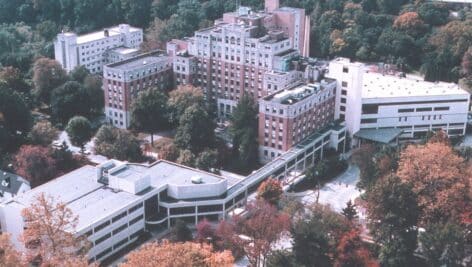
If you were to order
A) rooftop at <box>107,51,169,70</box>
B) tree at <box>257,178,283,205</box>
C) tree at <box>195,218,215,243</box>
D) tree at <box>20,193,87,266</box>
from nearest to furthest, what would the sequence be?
tree at <box>20,193,87,266</box>
tree at <box>195,218,215,243</box>
tree at <box>257,178,283,205</box>
rooftop at <box>107,51,169,70</box>

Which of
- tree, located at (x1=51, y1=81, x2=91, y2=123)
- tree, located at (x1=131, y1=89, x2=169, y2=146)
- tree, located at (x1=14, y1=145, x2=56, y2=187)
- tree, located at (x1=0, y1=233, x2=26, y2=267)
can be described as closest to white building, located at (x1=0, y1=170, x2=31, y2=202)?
tree, located at (x1=14, y1=145, x2=56, y2=187)

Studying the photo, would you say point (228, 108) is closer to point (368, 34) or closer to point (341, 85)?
point (341, 85)

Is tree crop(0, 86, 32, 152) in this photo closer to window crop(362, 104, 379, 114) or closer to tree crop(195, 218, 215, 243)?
tree crop(195, 218, 215, 243)

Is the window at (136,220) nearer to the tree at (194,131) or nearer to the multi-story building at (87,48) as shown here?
the tree at (194,131)

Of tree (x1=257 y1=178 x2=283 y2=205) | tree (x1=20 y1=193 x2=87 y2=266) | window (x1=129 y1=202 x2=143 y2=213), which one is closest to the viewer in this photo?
tree (x1=20 y1=193 x2=87 y2=266)

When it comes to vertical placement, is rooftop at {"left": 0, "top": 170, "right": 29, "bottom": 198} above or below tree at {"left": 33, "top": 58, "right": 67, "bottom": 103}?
below

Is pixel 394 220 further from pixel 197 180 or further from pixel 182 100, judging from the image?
pixel 182 100

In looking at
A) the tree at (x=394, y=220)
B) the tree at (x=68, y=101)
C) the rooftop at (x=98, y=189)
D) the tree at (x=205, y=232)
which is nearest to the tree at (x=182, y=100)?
the tree at (x=68, y=101)
